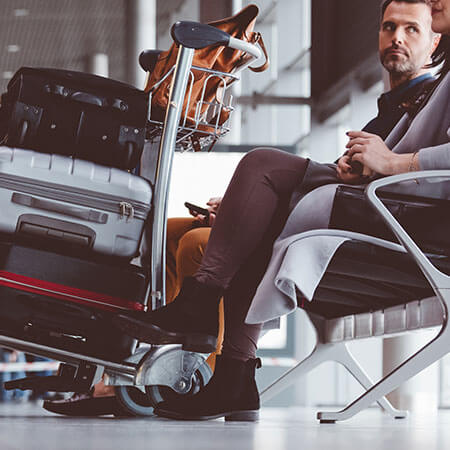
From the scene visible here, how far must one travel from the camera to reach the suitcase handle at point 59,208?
6.61 ft

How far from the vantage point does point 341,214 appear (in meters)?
1.91

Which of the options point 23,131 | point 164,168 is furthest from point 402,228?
point 23,131

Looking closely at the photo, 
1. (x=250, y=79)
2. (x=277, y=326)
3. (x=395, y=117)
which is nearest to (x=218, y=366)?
(x=277, y=326)

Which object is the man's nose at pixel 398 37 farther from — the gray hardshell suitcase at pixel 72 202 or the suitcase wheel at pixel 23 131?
the suitcase wheel at pixel 23 131

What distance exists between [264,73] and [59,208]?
5.80 metres

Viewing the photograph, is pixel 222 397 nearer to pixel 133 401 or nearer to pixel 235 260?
A: pixel 235 260

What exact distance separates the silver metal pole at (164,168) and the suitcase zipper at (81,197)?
0.05 m

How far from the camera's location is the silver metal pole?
2.12 meters

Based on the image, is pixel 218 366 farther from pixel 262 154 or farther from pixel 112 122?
pixel 112 122

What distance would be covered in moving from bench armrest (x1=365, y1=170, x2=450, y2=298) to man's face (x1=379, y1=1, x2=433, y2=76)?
996mm

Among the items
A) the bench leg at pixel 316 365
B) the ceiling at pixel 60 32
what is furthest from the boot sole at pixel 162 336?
the ceiling at pixel 60 32

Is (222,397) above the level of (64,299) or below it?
below

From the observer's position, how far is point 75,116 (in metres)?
2.05

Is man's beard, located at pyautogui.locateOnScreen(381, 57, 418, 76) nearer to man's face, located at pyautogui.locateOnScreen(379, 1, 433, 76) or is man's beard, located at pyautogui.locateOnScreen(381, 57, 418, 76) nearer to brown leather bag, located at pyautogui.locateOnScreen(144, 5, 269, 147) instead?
man's face, located at pyautogui.locateOnScreen(379, 1, 433, 76)
